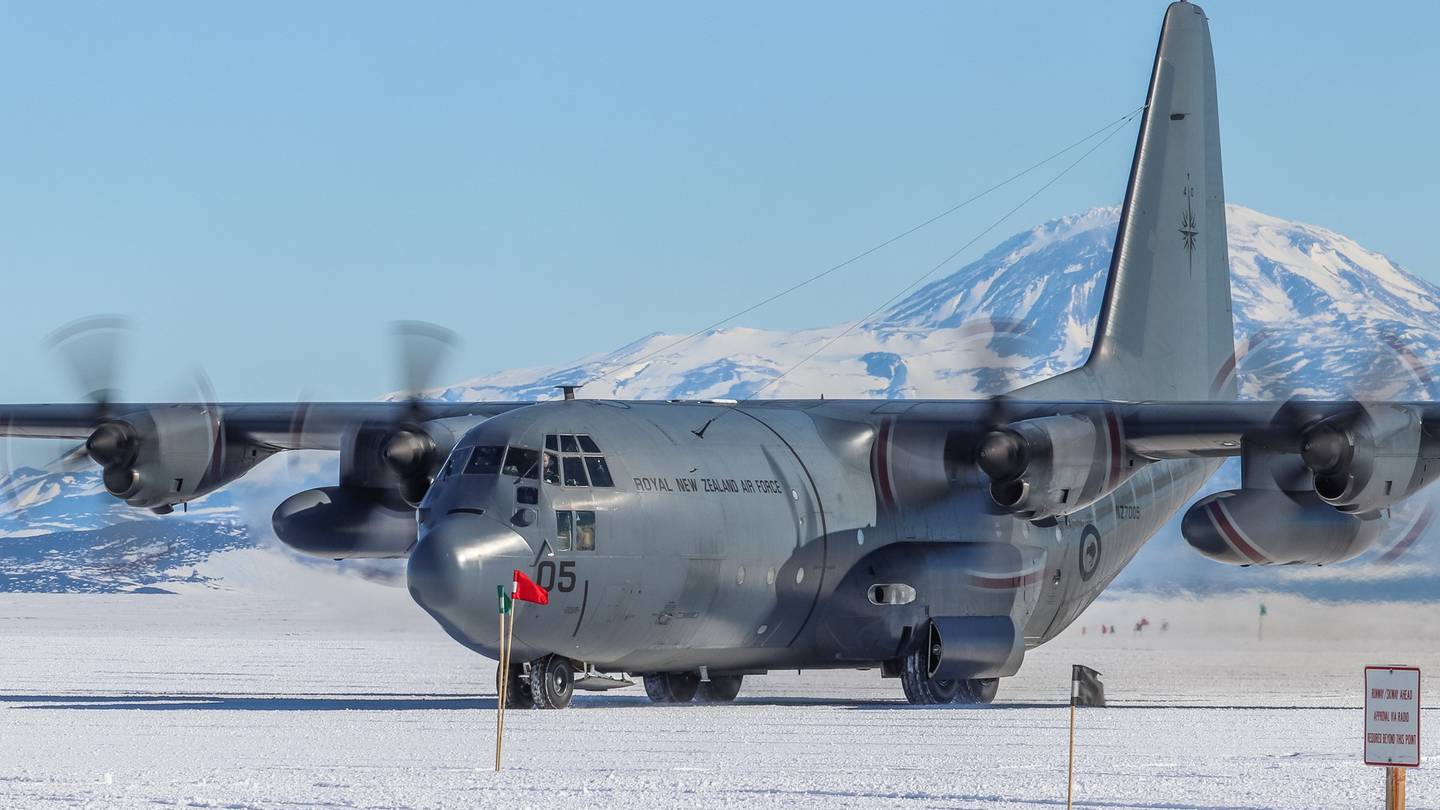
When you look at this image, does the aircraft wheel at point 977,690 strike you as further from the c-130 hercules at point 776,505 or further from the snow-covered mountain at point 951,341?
the snow-covered mountain at point 951,341

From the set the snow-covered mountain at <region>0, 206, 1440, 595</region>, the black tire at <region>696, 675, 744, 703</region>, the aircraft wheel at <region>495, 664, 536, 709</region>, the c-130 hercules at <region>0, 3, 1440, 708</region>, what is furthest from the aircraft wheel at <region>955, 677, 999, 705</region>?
the snow-covered mountain at <region>0, 206, 1440, 595</region>

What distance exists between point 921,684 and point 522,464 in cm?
597

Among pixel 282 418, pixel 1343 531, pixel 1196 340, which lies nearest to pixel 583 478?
pixel 282 418

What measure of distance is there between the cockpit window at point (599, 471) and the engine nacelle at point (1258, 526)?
6106 mm

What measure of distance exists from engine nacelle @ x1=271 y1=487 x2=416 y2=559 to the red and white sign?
49.3 ft

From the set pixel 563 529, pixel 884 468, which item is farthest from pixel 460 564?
pixel 884 468

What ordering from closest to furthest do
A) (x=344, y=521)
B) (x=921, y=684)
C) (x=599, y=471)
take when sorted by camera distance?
(x=599, y=471), (x=921, y=684), (x=344, y=521)

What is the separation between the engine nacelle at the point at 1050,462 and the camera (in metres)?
22.0

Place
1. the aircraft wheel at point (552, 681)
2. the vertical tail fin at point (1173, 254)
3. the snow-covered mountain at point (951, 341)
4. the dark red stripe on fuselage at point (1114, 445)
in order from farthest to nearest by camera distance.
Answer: the snow-covered mountain at point (951, 341) < the vertical tail fin at point (1173, 254) < the dark red stripe on fuselage at point (1114, 445) < the aircraft wheel at point (552, 681)

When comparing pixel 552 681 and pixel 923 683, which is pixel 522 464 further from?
pixel 923 683

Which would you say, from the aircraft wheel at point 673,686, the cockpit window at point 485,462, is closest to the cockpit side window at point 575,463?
the cockpit window at point 485,462

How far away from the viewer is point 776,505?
22.4 m

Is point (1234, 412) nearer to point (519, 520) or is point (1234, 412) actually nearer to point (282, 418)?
point (519, 520)

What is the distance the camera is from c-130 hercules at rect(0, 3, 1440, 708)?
20.3 meters
